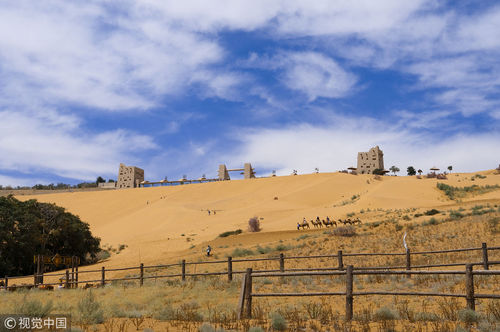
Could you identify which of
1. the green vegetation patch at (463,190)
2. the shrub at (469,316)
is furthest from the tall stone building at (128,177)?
the shrub at (469,316)

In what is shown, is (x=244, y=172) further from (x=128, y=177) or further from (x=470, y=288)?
→ (x=470, y=288)

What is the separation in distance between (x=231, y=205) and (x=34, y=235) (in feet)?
118

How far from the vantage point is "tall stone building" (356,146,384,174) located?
316 feet

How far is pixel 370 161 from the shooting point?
319ft

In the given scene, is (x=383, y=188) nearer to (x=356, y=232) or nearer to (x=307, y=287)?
(x=356, y=232)

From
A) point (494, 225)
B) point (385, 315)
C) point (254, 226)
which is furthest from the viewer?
point (254, 226)

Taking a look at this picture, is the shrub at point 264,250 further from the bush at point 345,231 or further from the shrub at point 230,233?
the shrub at point 230,233

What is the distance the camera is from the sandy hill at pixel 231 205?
44.4m

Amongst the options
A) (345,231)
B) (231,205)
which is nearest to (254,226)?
(345,231)

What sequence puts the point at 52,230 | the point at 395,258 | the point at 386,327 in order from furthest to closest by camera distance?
the point at 52,230, the point at 395,258, the point at 386,327

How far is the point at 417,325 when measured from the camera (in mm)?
8461

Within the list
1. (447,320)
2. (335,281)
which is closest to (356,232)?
(335,281)

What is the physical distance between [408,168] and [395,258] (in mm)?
92664

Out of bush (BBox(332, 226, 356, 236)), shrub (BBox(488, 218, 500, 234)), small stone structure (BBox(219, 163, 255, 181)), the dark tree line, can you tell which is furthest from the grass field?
small stone structure (BBox(219, 163, 255, 181))
